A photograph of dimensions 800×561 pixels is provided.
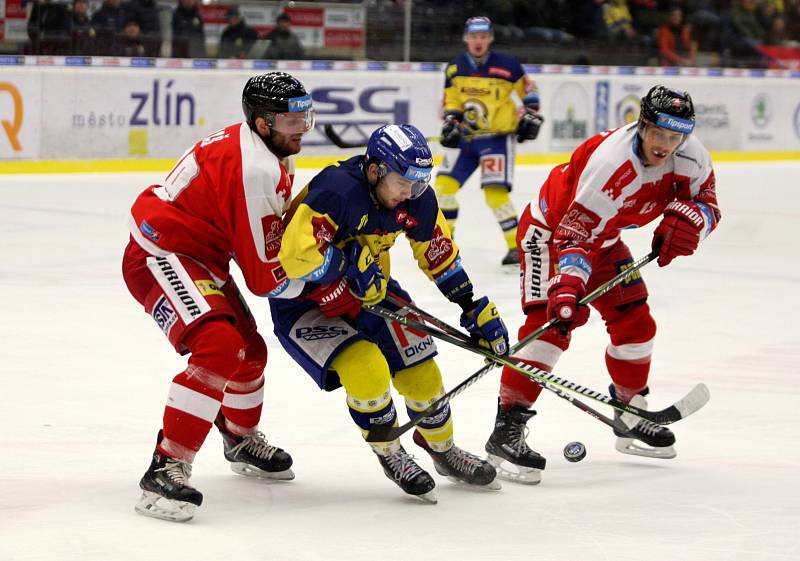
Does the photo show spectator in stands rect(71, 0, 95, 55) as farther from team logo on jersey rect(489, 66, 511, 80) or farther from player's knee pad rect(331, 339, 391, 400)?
player's knee pad rect(331, 339, 391, 400)

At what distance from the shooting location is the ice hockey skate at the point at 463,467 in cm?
352

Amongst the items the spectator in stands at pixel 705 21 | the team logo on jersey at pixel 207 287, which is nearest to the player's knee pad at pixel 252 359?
the team logo on jersey at pixel 207 287

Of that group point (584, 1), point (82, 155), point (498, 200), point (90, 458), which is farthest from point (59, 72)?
point (90, 458)

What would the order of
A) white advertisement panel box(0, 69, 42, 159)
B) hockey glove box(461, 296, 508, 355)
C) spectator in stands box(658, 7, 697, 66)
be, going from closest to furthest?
1. hockey glove box(461, 296, 508, 355)
2. white advertisement panel box(0, 69, 42, 159)
3. spectator in stands box(658, 7, 697, 66)

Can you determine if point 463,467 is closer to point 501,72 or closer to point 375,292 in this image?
point 375,292

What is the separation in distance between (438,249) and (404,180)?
0.28m

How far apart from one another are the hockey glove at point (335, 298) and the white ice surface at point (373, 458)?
0.50 meters

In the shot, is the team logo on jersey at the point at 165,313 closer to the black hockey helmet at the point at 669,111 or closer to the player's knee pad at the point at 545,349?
the player's knee pad at the point at 545,349

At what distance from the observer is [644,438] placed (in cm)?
387

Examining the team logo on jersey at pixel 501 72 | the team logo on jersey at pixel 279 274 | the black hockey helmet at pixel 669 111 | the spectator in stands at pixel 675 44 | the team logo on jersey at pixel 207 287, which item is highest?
the spectator in stands at pixel 675 44

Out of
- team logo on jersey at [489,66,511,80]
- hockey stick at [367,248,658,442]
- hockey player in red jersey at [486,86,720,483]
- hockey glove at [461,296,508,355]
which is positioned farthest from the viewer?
team logo on jersey at [489,66,511,80]

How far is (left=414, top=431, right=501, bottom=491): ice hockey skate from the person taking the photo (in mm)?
3520

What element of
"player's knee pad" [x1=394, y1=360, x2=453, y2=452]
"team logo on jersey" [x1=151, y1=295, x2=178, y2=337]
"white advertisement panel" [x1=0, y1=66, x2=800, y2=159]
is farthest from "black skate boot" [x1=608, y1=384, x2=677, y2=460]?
"white advertisement panel" [x1=0, y1=66, x2=800, y2=159]

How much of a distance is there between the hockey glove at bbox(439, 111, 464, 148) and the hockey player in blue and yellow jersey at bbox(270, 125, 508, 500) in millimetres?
4030
